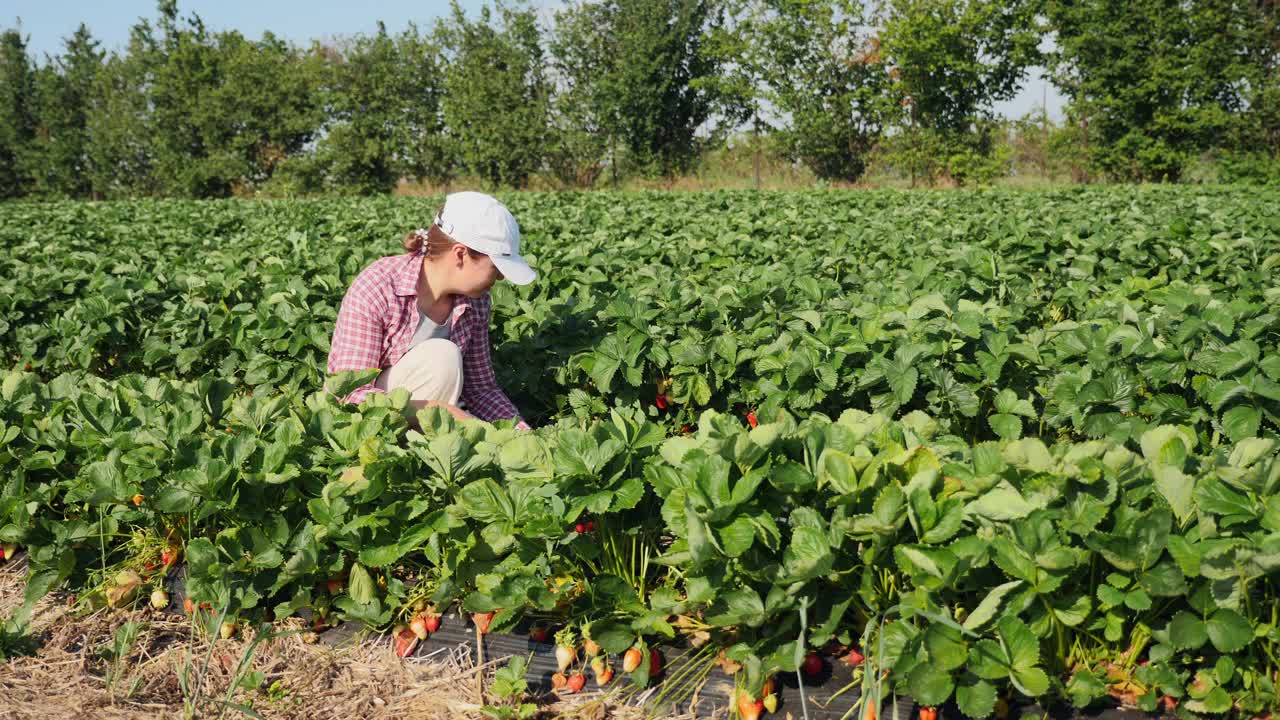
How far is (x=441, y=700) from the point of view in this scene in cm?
214

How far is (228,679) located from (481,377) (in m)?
1.58

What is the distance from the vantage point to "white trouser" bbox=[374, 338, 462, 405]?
3246 mm

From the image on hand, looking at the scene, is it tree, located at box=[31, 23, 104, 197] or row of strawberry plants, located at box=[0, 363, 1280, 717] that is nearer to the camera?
row of strawberry plants, located at box=[0, 363, 1280, 717]

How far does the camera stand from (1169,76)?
77.7ft

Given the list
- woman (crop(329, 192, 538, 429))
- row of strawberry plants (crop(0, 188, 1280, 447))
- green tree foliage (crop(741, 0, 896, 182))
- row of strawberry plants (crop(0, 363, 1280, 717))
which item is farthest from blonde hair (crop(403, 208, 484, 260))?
green tree foliage (crop(741, 0, 896, 182))

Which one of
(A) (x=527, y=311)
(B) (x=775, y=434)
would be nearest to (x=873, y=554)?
(B) (x=775, y=434)

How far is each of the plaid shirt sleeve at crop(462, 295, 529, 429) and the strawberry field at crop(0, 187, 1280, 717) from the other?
0.74ft

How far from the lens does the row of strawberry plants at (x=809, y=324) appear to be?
2.80 meters

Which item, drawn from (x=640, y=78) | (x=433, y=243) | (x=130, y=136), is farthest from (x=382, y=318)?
(x=130, y=136)

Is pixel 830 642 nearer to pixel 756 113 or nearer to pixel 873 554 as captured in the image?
pixel 873 554

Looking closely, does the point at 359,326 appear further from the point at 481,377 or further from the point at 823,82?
the point at 823,82

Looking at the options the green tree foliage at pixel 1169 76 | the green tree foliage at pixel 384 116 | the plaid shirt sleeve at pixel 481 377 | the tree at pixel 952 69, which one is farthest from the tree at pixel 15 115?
the plaid shirt sleeve at pixel 481 377

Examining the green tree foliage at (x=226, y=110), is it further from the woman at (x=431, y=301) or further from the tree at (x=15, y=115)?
A: the woman at (x=431, y=301)

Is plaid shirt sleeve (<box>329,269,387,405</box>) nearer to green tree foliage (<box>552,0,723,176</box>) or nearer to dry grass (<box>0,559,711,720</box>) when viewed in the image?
dry grass (<box>0,559,711,720</box>)
